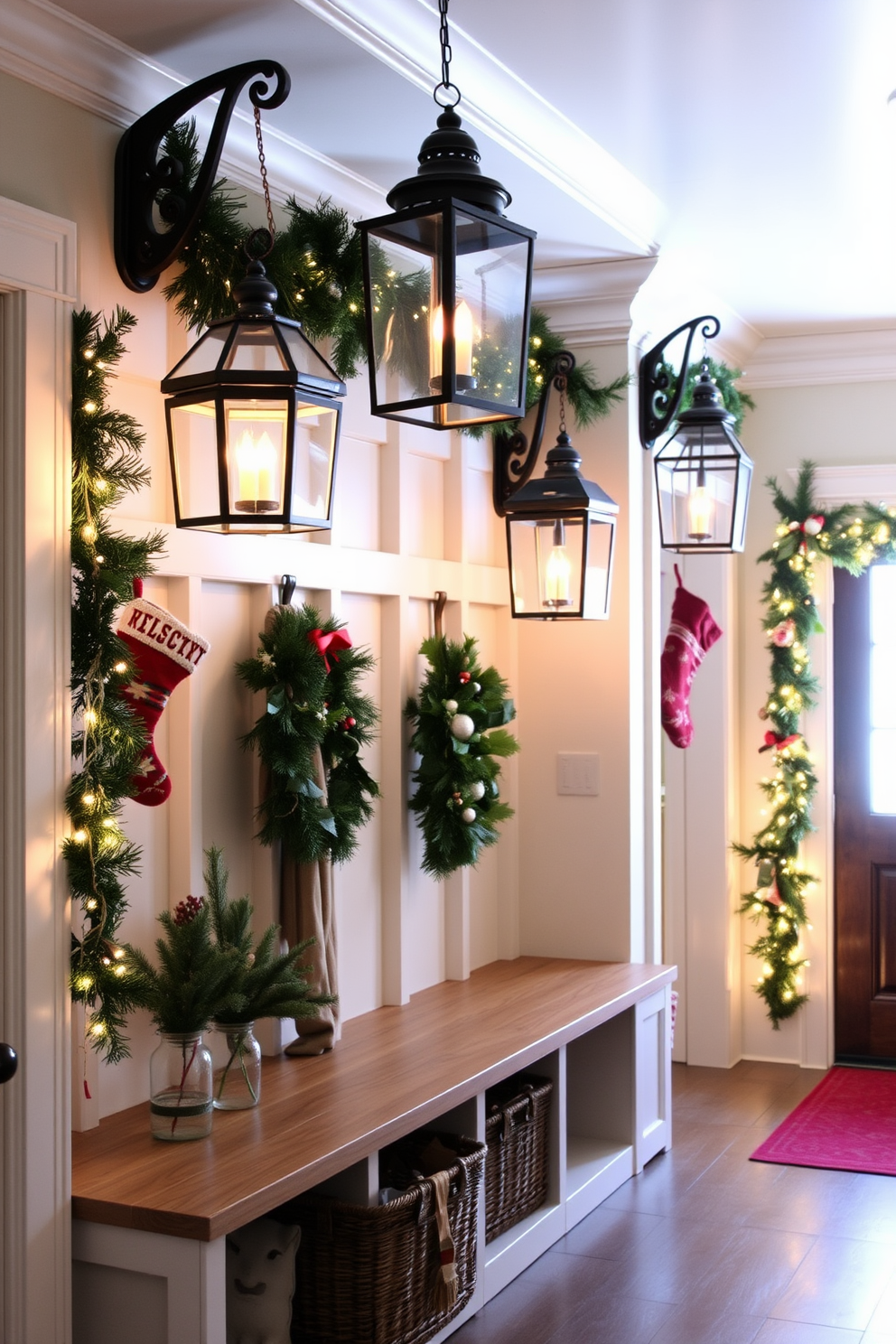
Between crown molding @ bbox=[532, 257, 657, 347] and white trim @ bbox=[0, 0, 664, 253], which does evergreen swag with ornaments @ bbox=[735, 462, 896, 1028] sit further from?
white trim @ bbox=[0, 0, 664, 253]

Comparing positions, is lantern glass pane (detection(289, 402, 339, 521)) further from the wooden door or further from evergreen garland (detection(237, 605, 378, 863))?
the wooden door

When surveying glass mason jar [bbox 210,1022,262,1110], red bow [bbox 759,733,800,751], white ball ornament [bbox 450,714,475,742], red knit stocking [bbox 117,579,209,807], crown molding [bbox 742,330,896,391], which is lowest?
glass mason jar [bbox 210,1022,262,1110]

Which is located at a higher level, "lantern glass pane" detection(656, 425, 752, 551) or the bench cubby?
"lantern glass pane" detection(656, 425, 752, 551)

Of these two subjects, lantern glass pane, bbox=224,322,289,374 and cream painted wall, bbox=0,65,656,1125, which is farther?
cream painted wall, bbox=0,65,656,1125

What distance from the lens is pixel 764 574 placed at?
5.46m

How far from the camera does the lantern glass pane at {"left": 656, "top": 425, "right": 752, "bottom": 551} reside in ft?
12.8

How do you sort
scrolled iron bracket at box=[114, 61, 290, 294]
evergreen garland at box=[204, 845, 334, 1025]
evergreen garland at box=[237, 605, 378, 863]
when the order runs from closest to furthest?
scrolled iron bracket at box=[114, 61, 290, 294] → evergreen garland at box=[204, 845, 334, 1025] → evergreen garland at box=[237, 605, 378, 863]

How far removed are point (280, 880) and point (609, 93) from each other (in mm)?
1880

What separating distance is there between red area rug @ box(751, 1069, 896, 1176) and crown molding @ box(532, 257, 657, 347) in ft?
8.31

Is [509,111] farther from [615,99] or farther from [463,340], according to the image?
[463,340]

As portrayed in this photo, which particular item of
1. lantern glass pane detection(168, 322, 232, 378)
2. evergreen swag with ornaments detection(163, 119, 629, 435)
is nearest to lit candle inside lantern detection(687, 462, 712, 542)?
evergreen swag with ornaments detection(163, 119, 629, 435)

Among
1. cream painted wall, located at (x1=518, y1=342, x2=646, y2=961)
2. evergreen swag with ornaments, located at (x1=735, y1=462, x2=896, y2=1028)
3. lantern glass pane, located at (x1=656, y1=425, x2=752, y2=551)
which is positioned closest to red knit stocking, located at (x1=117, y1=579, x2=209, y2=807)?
lantern glass pane, located at (x1=656, y1=425, x2=752, y2=551)

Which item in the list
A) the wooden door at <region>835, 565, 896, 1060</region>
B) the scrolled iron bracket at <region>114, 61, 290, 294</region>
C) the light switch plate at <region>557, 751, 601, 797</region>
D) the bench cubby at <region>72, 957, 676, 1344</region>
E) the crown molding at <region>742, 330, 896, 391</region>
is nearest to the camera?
the bench cubby at <region>72, 957, 676, 1344</region>

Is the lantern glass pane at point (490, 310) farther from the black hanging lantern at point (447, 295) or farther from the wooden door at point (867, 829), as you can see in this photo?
the wooden door at point (867, 829)
